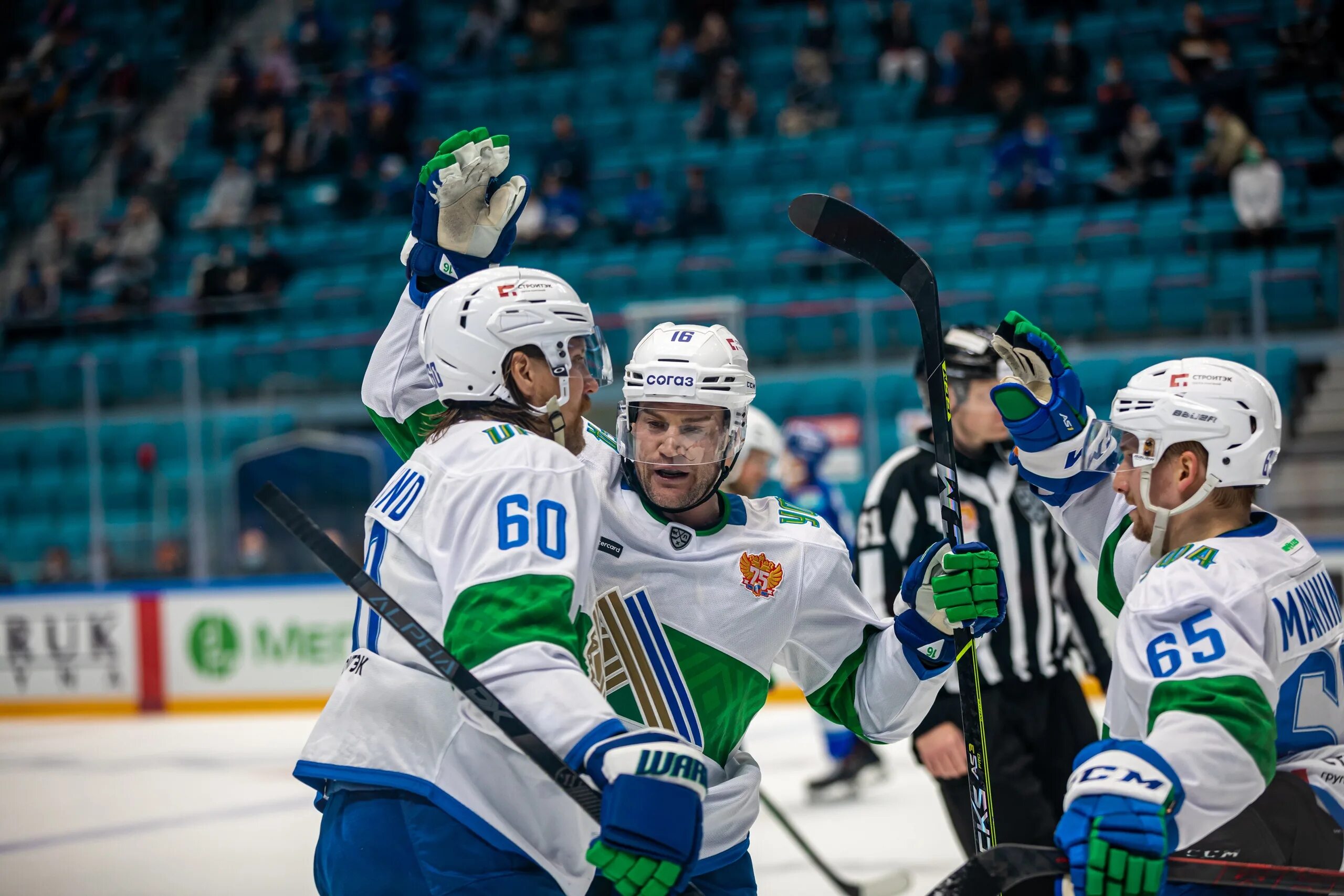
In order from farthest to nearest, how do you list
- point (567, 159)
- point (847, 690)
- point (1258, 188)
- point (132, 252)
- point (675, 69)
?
point (132, 252)
point (675, 69)
point (567, 159)
point (1258, 188)
point (847, 690)

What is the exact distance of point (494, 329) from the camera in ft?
6.76

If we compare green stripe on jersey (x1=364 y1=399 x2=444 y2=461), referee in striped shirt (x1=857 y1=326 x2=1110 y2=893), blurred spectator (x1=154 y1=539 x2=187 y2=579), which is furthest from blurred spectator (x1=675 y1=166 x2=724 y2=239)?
green stripe on jersey (x1=364 y1=399 x2=444 y2=461)

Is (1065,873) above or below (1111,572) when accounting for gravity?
below

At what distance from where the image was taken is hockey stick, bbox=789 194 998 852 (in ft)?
7.77

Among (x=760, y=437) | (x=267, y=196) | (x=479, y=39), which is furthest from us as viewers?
(x=479, y=39)

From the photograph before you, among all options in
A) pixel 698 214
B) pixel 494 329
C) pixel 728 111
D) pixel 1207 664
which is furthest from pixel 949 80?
pixel 1207 664

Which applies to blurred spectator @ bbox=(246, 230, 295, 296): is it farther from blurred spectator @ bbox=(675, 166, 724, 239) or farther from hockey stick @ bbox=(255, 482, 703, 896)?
hockey stick @ bbox=(255, 482, 703, 896)

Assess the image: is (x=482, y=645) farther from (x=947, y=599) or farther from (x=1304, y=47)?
(x=1304, y=47)

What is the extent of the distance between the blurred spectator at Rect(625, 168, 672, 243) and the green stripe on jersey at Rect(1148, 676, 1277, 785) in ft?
28.2

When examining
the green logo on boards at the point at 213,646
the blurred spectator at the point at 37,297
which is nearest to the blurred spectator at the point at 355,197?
the blurred spectator at the point at 37,297

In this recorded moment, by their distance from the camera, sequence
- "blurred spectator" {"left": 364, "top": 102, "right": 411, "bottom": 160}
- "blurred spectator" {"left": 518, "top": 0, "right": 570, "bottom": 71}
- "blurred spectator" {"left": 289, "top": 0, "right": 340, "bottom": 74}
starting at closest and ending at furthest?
"blurred spectator" {"left": 364, "top": 102, "right": 411, "bottom": 160} → "blurred spectator" {"left": 518, "top": 0, "right": 570, "bottom": 71} → "blurred spectator" {"left": 289, "top": 0, "right": 340, "bottom": 74}

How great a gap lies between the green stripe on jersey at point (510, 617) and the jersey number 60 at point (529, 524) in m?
0.04

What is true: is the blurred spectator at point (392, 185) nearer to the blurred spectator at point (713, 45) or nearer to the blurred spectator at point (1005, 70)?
the blurred spectator at point (713, 45)

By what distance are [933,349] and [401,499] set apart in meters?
0.93
